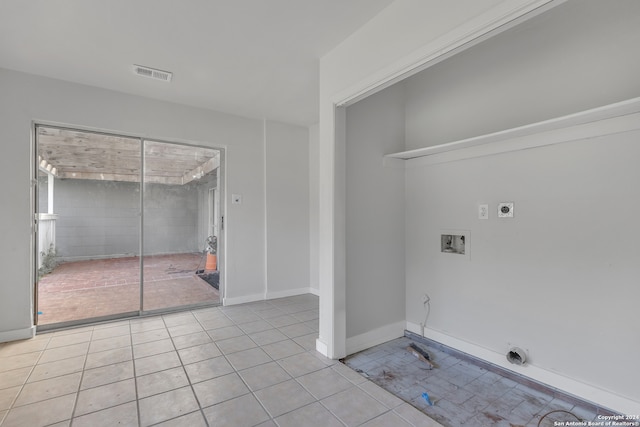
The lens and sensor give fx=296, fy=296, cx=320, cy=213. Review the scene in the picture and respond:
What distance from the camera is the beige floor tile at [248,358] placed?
2.56 metres

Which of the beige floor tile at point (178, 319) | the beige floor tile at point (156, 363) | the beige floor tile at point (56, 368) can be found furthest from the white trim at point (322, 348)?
the beige floor tile at point (56, 368)

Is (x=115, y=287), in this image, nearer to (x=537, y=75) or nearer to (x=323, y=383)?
(x=323, y=383)

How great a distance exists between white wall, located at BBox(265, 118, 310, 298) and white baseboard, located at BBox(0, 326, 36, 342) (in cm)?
265

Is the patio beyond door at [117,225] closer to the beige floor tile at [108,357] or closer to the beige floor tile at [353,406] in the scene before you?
the beige floor tile at [108,357]

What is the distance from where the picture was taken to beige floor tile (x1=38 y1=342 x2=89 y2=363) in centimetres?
267

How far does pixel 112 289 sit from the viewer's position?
12.4 ft

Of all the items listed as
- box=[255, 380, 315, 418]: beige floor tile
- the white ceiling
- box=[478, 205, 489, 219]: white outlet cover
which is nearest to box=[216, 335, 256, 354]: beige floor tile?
box=[255, 380, 315, 418]: beige floor tile

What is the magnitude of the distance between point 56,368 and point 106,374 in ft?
1.61

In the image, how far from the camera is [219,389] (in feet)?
7.24

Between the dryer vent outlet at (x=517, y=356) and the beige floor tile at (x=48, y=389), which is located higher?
the dryer vent outlet at (x=517, y=356)

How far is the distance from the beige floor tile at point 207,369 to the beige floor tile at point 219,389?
2.7 inches

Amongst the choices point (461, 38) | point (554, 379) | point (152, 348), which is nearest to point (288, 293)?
point (152, 348)

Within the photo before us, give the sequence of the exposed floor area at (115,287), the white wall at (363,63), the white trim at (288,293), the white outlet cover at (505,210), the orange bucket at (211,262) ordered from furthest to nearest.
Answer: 1. the white trim at (288,293)
2. the orange bucket at (211,262)
3. the exposed floor area at (115,287)
4. the white outlet cover at (505,210)
5. the white wall at (363,63)

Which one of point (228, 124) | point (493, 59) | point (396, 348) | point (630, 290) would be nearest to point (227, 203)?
point (228, 124)
